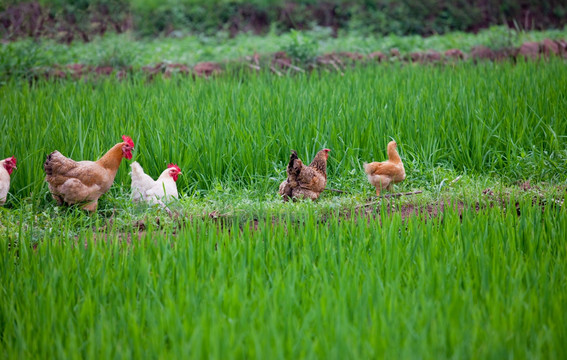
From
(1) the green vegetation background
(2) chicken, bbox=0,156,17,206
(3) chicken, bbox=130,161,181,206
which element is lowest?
(3) chicken, bbox=130,161,181,206

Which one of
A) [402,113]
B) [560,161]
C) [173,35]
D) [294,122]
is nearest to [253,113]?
[294,122]

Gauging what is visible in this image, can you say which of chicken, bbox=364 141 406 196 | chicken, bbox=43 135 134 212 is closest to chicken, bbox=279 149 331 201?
chicken, bbox=364 141 406 196

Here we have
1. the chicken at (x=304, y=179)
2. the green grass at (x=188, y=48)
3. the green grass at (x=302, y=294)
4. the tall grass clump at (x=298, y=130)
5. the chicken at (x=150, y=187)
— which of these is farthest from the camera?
the green grass at (x=188, y=48)

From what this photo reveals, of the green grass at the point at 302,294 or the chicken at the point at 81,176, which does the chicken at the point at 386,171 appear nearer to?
the green grass at the point at 302,294

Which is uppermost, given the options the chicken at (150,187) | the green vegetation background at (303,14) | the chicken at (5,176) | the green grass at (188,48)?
the green vegetation background at (303,14)

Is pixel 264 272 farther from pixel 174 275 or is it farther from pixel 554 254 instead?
pixel 554 254

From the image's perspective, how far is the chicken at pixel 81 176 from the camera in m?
3.96

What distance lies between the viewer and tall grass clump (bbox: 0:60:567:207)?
15.6ft

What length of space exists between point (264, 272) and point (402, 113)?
2.89 meters

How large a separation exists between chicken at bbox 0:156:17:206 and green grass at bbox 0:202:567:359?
99 cm

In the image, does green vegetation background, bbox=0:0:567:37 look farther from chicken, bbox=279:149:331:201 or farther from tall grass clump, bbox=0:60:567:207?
chicken, bbox=279:149:331:201


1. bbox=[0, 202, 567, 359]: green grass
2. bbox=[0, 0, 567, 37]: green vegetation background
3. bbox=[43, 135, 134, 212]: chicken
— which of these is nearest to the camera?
bbox=[0, 202, 567, 359]: green grass

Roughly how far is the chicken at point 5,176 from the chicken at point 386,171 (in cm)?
254

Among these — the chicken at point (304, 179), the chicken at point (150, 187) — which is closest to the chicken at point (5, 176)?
the chicken at point (150, 187)
